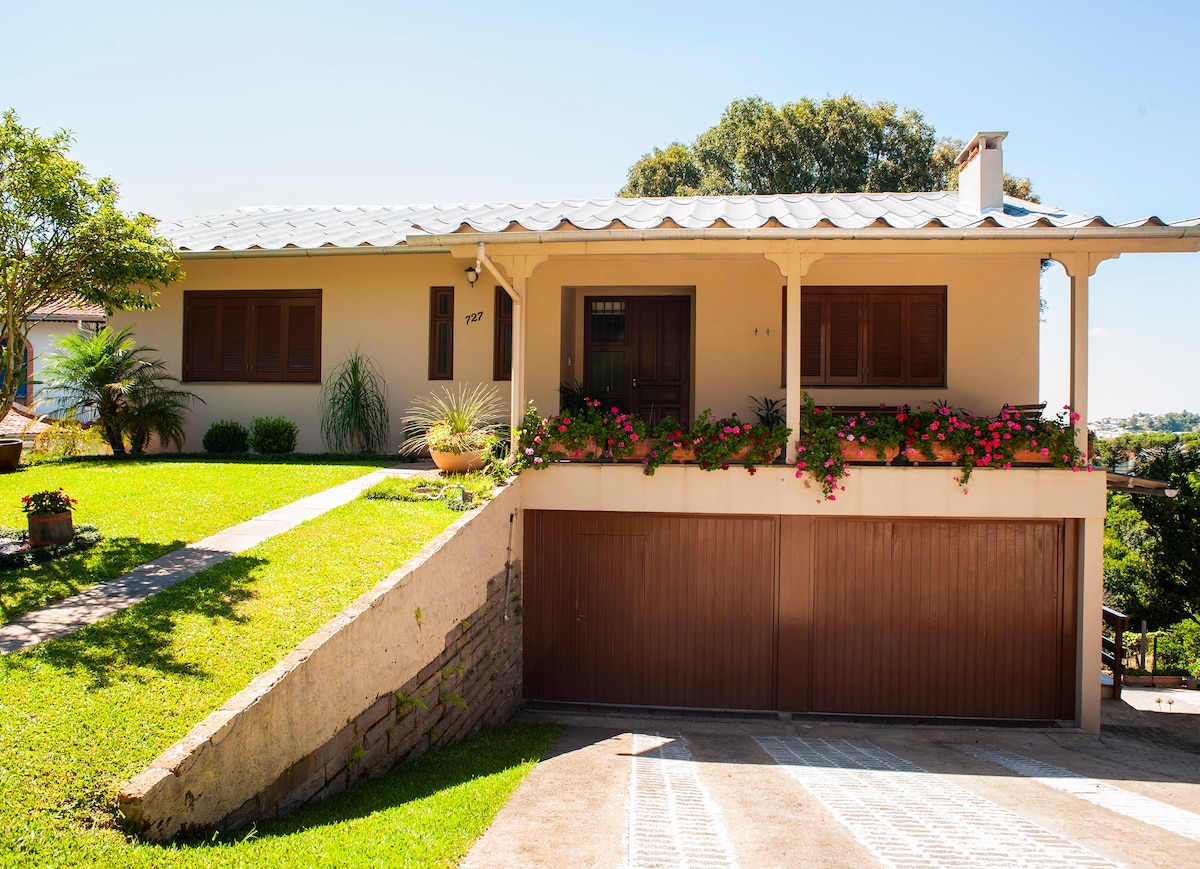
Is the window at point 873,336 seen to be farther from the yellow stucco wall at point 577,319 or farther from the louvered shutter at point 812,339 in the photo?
the yellow stucco wall at point 577,319

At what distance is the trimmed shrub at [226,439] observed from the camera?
1087 cm

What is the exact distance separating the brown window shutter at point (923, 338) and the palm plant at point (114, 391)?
10.1m

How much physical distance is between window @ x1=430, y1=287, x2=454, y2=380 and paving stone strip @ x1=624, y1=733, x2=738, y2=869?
21.2ft

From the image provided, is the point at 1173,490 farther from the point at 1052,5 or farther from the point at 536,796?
the point at 536,796

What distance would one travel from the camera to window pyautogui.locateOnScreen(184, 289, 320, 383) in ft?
36.8

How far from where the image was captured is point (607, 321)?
37.2 feet

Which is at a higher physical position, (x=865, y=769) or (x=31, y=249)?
(x=31, y=249)

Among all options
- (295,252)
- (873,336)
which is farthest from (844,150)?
(295,252)

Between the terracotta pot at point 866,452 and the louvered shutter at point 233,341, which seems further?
the louvered shutter at point 233,341

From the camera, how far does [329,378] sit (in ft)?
36.4

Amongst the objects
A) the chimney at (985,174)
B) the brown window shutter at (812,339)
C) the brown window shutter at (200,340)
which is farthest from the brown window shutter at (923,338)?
the brown window shutter at (200,340)

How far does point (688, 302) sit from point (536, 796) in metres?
7.75

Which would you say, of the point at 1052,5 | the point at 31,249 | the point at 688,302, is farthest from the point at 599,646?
the point at 1052,5

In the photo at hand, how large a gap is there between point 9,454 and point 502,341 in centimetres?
629
